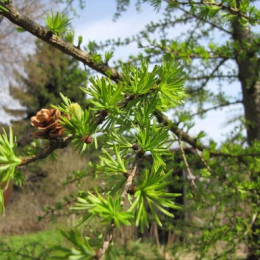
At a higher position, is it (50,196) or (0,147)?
(0,147)

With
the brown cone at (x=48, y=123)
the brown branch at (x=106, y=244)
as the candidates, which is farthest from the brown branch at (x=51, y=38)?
the brown branch at (x=106, y=244)

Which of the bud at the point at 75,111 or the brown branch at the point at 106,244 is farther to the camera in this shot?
the bud at the point at 75,111

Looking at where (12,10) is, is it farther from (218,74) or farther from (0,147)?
(218,74)

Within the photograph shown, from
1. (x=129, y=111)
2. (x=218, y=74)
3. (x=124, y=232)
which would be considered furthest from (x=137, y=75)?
(x=124, y=232)

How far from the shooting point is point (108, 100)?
39 centimetres

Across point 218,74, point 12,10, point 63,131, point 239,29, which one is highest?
point 239,29

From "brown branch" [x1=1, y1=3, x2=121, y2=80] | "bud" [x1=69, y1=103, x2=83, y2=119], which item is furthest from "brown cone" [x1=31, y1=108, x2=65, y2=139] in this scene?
"brown branch" [x1=1, y1=3, x2=121, y2=80]

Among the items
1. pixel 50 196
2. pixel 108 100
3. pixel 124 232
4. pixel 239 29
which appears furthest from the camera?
pixel 50 196

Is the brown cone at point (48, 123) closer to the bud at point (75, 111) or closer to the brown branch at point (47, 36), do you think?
the bud at point (75, 111)

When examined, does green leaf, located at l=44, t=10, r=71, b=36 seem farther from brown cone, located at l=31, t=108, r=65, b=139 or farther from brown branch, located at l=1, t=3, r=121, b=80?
brown cone, located at l=31, t=108, r=65, b=139

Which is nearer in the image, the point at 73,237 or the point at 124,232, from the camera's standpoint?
the point at 73,237

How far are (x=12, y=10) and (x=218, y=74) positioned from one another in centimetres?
176

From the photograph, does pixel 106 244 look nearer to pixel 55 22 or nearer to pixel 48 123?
pixel 48 123

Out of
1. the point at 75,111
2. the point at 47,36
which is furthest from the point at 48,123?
the point at 47,36
